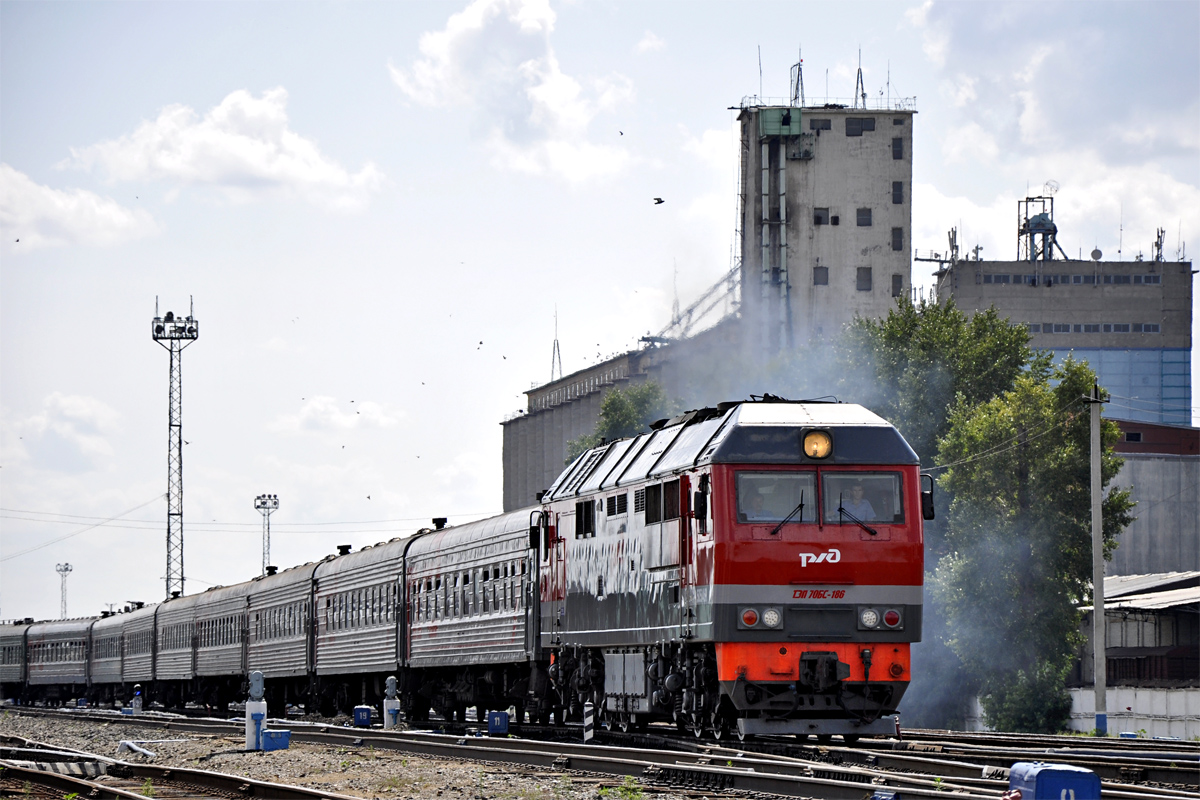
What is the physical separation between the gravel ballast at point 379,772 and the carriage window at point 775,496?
3.65 meters

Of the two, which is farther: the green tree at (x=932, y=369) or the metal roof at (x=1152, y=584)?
the metal roof at (x=1152, y=584)

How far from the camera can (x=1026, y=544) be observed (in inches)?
1884

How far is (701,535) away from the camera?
62.3 feet

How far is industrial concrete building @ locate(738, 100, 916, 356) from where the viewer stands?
10181 centimetres

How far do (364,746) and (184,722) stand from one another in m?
11.9

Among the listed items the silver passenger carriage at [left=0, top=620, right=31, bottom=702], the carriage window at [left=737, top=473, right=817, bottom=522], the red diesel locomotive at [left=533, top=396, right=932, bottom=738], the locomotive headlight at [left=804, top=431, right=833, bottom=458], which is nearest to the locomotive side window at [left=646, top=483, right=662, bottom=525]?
the red diesel locomotive at [left=533, top=396, right=932, bottom=738]

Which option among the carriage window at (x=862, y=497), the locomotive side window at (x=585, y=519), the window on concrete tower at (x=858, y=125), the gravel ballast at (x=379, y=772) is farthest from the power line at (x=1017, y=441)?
the window on concrete tower at (x=858, y=125)

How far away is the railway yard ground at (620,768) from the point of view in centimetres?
1396

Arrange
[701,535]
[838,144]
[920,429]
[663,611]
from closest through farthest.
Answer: [701,535] → [663,611] → [920,429] → [838,144]

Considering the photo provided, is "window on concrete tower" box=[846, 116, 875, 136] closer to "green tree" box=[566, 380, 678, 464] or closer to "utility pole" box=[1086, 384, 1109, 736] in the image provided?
"green tree" box=[566, 380, 678, 464]

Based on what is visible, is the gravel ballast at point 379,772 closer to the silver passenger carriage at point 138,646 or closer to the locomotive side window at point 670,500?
the locomotive side window at point 670,500

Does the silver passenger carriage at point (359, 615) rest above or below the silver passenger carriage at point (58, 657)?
above

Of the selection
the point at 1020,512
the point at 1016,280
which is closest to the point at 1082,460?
the point at 1020,512

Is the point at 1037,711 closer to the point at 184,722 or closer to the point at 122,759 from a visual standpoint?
the point at 184,722
